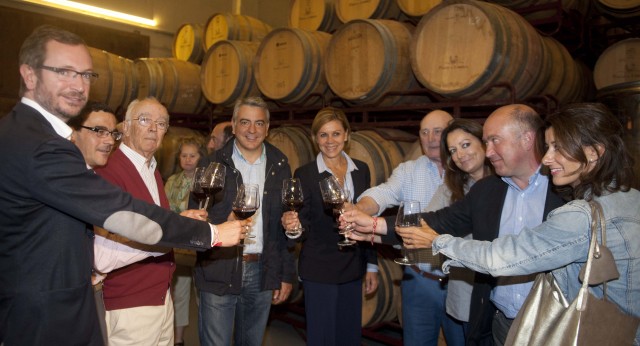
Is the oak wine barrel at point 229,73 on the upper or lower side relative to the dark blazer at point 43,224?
upper

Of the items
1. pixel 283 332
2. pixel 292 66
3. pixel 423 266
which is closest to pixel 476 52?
pixel 423 266

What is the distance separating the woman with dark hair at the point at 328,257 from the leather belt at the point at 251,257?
1.09ft

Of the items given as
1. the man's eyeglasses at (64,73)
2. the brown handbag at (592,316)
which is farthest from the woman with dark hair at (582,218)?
the man's eyeglasses at (64,73)

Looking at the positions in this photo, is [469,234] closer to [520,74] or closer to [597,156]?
[597,156]

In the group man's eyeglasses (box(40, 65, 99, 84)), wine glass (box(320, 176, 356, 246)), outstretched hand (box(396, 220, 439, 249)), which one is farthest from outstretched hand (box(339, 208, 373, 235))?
man's eyeglasses (box(40, 65, 99, 84))

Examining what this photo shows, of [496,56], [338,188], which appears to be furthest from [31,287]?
[496,56]

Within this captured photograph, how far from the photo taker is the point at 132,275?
Result: 238cm

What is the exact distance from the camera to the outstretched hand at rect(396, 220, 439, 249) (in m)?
2.28

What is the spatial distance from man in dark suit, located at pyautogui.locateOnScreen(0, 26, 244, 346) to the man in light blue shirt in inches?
69.9

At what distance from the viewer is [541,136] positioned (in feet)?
7.36

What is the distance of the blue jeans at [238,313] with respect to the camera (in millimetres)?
3027

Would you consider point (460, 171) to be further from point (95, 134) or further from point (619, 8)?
point (619, 8)

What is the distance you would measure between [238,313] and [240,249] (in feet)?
1.48

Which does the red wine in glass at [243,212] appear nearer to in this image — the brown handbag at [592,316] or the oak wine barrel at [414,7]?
the brown handbag at [592,316]
